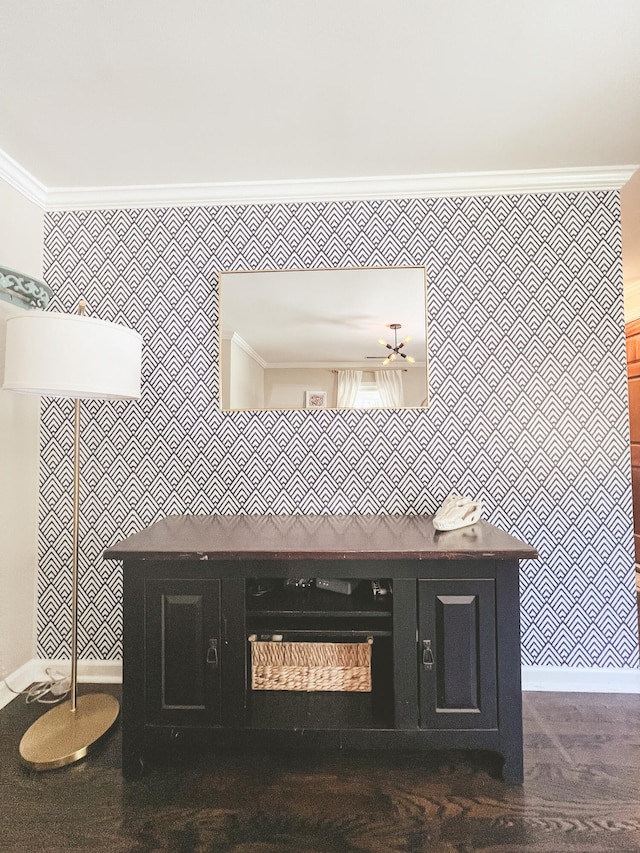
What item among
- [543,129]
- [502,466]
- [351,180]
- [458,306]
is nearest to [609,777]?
[502,466]

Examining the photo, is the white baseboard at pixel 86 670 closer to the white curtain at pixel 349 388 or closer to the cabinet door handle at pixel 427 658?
the cabinet door handle at pixel 427 658

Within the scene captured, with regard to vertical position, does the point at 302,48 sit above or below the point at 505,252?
above

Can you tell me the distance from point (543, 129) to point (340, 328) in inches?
45.3

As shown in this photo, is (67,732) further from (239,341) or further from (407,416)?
(407,416)

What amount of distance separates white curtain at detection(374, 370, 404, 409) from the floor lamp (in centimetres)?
110

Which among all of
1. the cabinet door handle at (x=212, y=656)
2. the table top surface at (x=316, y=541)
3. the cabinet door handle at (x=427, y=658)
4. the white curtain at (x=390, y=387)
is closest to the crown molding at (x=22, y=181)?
the table top surface at (x=316, y=541)

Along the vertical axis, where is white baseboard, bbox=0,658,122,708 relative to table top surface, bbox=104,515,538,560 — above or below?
below

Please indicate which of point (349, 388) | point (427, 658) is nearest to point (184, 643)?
point (427, 658)

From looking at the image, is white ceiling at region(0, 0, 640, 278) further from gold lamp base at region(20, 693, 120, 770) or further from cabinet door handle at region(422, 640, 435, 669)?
gold lamp base at region(20, 693, 120, 770)

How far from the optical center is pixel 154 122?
71.2 inches

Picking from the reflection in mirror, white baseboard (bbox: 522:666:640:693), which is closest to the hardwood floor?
white baseboard (bbox: 522:666:640:693)

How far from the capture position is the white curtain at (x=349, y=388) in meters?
2.22

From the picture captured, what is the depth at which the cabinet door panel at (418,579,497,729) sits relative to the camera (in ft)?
5.15

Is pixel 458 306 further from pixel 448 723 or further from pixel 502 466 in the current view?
pixel 448 723
